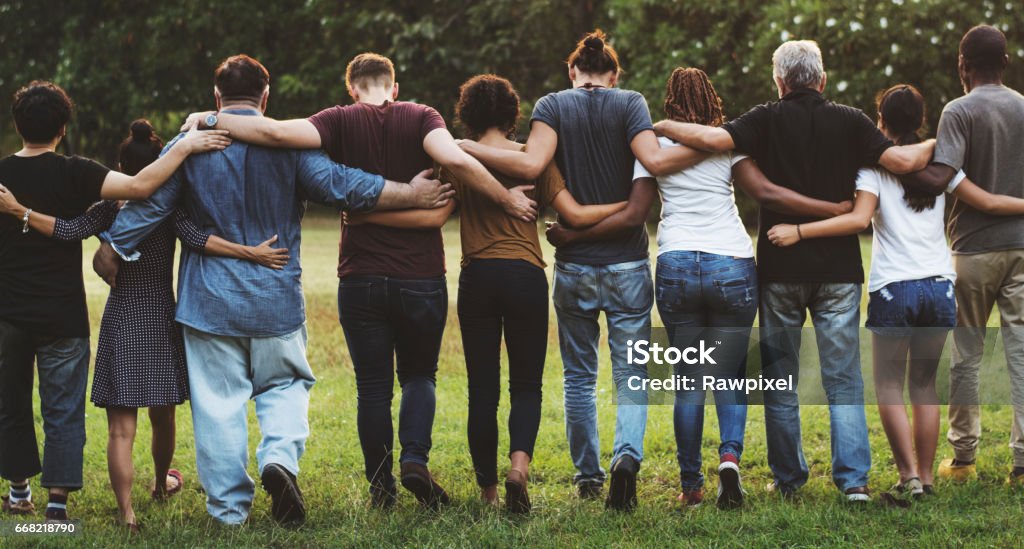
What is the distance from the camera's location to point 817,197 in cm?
496

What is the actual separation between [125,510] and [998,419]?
18.3ft

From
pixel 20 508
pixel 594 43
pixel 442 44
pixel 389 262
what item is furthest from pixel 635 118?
pixel 442 44

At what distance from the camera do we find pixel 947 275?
5023 millimetres

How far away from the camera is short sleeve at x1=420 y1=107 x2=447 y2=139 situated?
16.1 feet

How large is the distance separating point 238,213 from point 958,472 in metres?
3.81

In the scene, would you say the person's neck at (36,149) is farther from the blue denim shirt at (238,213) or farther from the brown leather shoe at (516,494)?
the brown leather shoe at (516,494)

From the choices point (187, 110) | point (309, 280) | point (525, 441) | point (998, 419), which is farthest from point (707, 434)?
point (187, 110)

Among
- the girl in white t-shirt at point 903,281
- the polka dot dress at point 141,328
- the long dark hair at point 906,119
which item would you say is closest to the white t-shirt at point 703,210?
the girl in white t-shirt at point 903,281

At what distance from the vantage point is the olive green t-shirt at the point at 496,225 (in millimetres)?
4891

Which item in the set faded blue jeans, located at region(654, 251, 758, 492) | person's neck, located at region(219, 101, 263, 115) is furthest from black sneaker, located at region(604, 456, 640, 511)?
person's neck, located at region(219, 101, 263, 115)

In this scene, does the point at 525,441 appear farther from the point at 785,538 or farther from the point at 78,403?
the point at 78,403

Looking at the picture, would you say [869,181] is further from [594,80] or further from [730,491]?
[730,491]

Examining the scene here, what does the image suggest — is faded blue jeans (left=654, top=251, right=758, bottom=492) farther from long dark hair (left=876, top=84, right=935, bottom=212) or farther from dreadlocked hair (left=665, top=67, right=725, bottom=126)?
long dark hair (left=876, top=84, right=935, bottom=212)

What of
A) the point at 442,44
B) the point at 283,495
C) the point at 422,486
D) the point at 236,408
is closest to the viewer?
the point at 283,495
